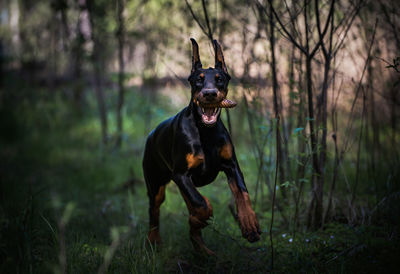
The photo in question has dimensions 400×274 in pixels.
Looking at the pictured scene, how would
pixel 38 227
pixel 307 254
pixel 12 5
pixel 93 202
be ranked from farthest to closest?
1. pixel 12 5
2. pixel 93 202
3. pixel 38 227
4. pixel 307 254

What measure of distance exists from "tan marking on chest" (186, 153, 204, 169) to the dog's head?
0.89 feet

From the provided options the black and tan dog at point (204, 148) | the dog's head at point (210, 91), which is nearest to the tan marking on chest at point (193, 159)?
the black and tan dog at point (204, 148)

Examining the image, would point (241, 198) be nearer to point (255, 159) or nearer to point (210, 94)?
point (210, 94)

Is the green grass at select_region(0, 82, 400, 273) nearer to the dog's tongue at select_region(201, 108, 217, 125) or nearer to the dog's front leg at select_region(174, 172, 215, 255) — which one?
the dog's front leg at select_region(174, 172, 215, 255)

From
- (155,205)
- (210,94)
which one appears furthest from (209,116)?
(155,205)

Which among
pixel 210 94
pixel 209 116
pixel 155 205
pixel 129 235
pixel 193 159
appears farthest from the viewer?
pixel 129 235

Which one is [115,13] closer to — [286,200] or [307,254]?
[286,200]

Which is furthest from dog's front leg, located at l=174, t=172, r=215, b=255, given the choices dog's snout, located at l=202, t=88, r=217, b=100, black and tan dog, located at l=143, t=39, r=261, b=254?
dog's snout, located at l=202, t=88, r=217, b=100

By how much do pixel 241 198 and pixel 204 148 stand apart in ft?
1.41

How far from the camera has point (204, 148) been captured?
2.42m

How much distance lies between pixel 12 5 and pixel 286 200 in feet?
45.1

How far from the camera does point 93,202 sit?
A: 4.97 meters

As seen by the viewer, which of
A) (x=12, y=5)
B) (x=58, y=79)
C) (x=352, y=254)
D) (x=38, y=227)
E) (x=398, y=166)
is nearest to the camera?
(x=352, y=254)

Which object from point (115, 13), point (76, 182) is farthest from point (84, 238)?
point (115, 13)
